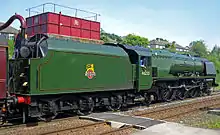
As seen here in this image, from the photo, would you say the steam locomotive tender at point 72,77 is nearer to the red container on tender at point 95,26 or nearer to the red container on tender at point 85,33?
the red container on tender at point 85,33

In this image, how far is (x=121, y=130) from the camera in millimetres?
8852

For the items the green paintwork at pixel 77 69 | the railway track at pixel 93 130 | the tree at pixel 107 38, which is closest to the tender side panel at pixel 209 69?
the green paintwork at pixel 77 69

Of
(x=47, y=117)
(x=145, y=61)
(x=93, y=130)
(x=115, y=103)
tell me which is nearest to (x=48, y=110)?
(x=47, y=117)

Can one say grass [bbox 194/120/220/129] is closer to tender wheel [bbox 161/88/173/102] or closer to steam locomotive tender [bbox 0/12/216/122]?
steam locomotive tender [bbox 0/12/216/122]

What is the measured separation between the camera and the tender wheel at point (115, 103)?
42.9 feet

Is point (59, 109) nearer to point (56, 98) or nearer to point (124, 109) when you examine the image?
point (56, 98)

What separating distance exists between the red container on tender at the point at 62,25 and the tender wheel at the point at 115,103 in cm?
1330

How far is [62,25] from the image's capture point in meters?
25.4

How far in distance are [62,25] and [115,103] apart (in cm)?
1412

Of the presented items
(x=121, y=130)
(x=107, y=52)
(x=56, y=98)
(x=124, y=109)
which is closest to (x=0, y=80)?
(x=56, y=98)

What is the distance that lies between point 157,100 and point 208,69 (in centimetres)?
757

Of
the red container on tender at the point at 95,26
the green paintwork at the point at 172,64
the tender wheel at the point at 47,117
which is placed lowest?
the tender wheel at the point at 47,117

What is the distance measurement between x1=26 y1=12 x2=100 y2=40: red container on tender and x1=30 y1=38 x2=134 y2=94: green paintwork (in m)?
12.7

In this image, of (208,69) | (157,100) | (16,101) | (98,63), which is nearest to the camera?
(16,101)
